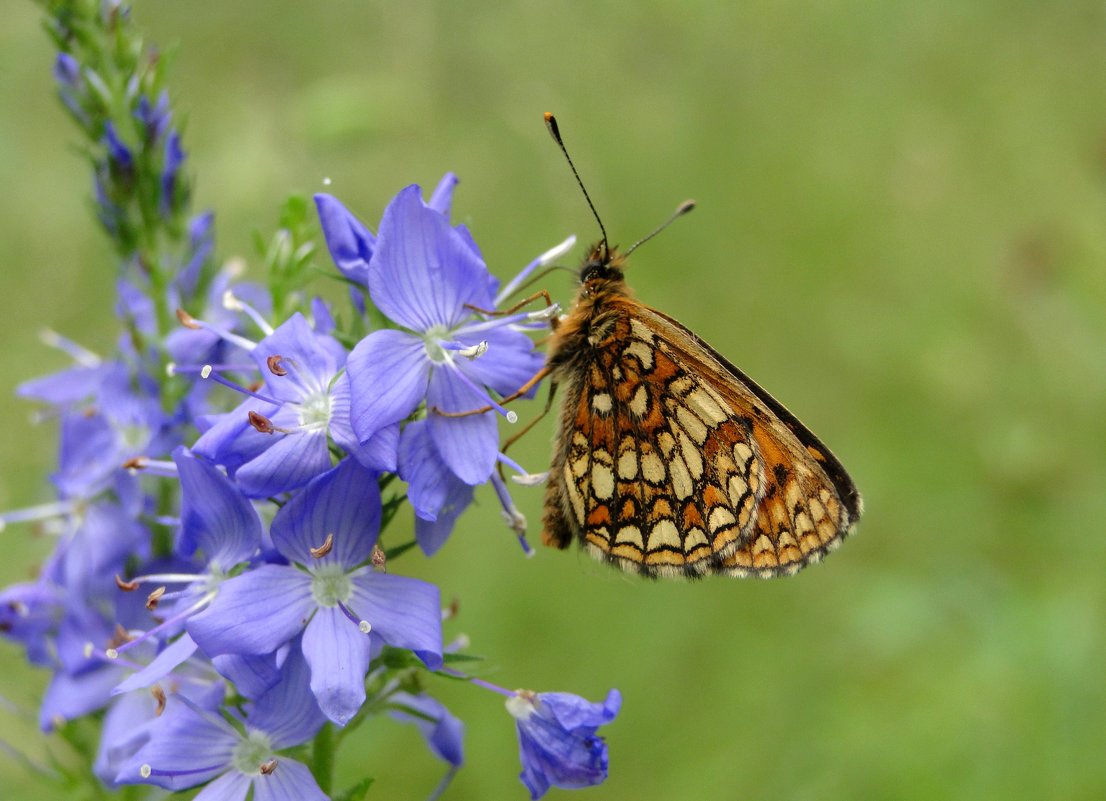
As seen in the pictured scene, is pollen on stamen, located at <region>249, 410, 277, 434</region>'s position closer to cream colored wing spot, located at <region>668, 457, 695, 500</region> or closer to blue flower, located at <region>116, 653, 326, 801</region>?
blue flower, located at <region>116, 653, 326, 801</region>

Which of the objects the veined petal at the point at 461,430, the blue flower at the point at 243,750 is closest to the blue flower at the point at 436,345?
the veined petal at the point at 461,430

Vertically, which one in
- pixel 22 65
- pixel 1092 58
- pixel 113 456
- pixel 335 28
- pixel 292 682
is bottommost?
pixel 292 682

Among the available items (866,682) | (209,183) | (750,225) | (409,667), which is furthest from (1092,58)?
(409,667)

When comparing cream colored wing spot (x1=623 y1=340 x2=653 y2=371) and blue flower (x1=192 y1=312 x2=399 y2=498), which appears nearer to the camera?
blue flower (x1=192 y1=312 x2=399 y2=498)

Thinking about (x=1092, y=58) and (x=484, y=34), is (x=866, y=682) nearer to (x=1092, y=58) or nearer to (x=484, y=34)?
(x=484, y=34)

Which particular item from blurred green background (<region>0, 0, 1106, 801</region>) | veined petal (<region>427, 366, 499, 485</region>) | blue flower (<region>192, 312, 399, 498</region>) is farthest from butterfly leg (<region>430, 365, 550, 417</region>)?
blurred green background (<region>0, 0, 1106, 801</region>)
